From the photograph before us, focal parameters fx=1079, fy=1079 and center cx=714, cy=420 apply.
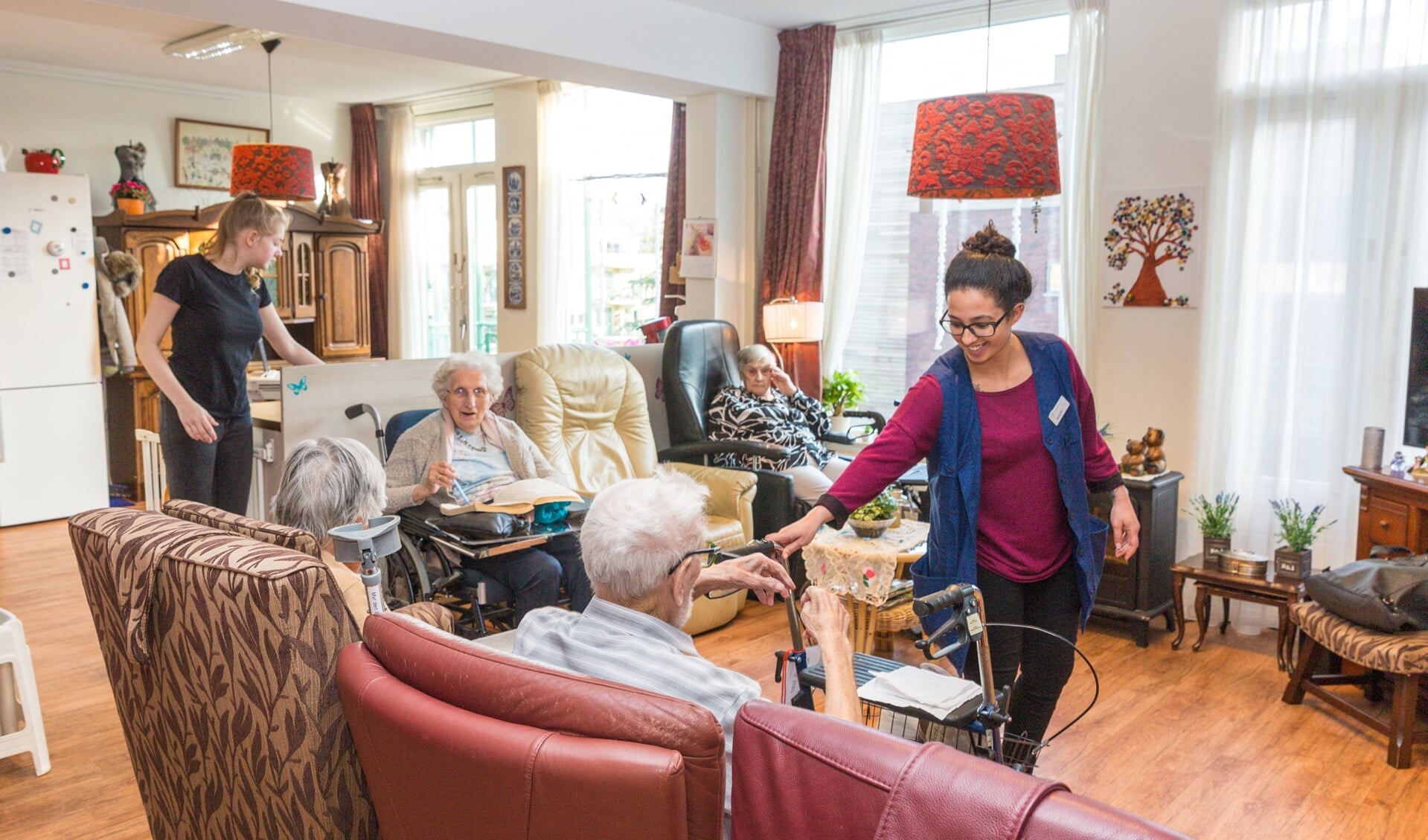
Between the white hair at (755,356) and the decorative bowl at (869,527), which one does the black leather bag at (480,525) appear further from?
the white hair at (755,356)

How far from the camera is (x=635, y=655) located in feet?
5.09

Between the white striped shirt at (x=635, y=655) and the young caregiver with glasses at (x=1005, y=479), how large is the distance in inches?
24.9

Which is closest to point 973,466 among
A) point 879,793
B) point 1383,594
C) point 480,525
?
point 879,793

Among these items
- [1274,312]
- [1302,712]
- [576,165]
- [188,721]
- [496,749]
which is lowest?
[1302,712]

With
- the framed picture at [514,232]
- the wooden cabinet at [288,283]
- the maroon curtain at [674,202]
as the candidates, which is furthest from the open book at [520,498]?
the framed picture at [514,232]

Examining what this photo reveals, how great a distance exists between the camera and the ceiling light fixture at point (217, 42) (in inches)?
223

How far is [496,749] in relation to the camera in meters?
1.26

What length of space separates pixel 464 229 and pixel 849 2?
378 cm

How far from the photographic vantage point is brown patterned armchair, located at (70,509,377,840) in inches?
61.6

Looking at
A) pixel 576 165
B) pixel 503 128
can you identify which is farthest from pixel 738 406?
pixel 503 128


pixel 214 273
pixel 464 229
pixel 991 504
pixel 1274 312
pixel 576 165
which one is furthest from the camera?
pixel 464 229

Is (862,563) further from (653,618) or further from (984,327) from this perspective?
(653,618)

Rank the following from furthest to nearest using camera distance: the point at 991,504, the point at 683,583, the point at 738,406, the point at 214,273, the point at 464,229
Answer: the point at 464,229
the point at 738,406
the point at 214,273
the point at 991,504
the point at 683,583

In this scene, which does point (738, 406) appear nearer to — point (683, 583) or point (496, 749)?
point (683, 583)
